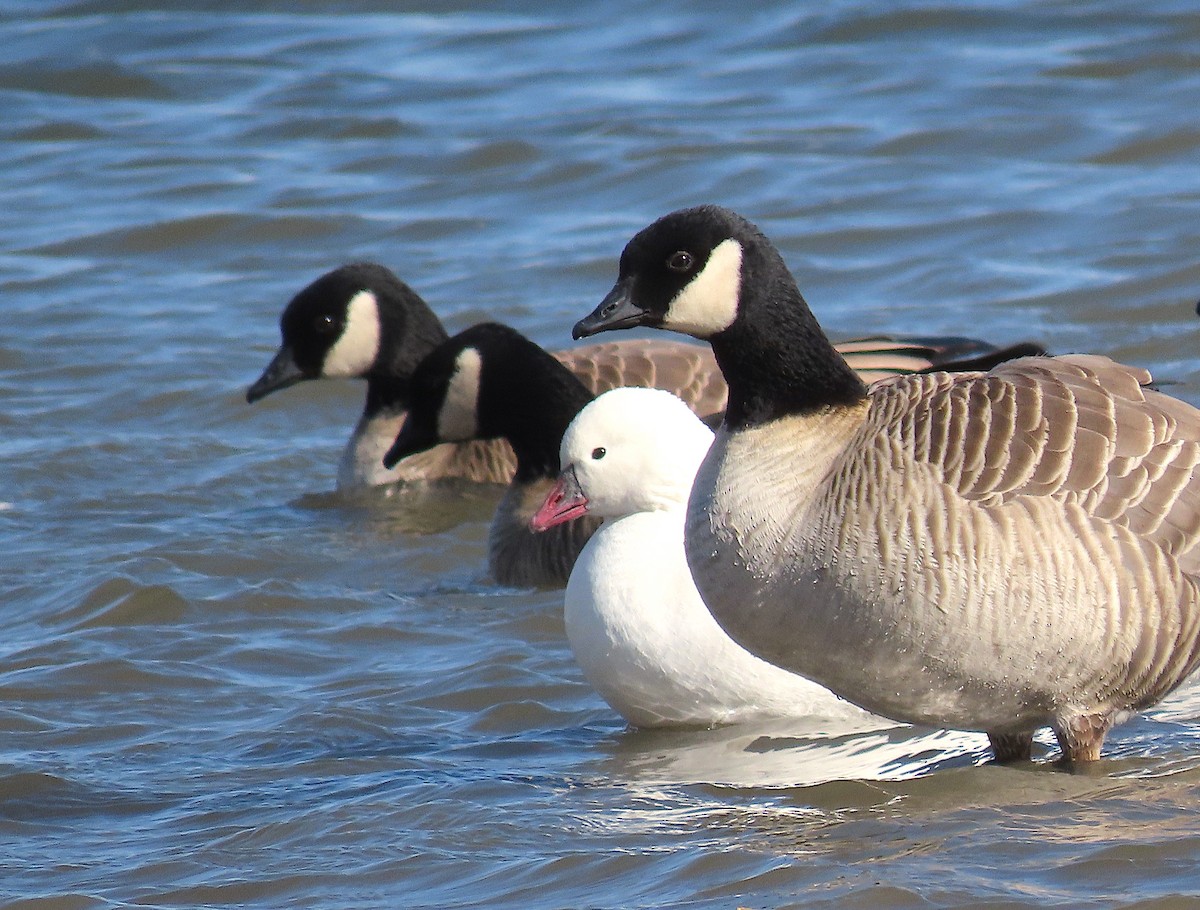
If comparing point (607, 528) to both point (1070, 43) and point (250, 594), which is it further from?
point (1070, 43)

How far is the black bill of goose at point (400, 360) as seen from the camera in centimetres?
984

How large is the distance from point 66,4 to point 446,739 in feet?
53.0

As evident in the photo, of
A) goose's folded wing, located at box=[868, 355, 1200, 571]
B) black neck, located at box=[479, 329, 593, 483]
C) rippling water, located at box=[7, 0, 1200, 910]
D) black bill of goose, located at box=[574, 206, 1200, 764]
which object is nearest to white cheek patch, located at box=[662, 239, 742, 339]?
black bill of goose, located at box=[574, 206, 1200, 764]

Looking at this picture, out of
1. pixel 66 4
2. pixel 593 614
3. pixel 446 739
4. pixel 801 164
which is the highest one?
pixel 66 4

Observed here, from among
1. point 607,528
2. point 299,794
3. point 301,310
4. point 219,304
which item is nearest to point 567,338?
point 301,310

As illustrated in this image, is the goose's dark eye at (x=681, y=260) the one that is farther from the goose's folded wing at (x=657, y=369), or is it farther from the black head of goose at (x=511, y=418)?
the goose's folded wing at (x=657, y=369)

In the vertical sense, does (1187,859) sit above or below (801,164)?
below

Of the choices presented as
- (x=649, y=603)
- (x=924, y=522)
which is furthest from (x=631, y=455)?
(x=924, y=522)

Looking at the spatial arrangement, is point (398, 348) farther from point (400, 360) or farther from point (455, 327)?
point (455, 327)

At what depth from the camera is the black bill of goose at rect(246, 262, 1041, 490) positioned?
32.3 feet

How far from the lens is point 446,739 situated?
6715mm

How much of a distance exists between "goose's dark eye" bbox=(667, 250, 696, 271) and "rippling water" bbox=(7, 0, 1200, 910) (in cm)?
152

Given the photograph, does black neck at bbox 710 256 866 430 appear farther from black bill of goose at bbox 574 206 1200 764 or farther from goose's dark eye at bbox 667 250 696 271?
goose's dark eye at bbox 667 250 696 271

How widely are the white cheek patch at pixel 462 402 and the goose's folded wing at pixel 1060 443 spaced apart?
4336mm
